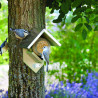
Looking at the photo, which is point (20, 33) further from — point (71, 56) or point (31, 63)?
point (71, 56)

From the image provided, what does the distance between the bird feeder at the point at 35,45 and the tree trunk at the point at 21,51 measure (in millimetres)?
82

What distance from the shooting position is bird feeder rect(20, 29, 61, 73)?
1488 millimetres

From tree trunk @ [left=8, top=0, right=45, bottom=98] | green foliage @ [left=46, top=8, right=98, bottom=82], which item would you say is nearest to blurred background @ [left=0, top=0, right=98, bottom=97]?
Result: green foliage @ [left=46, top=8, right=98, bottom=82]

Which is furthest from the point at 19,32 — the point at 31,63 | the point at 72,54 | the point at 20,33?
the point at 72,54

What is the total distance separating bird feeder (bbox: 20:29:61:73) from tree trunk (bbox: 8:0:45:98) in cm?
8

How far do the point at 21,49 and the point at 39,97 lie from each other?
0.49 metres

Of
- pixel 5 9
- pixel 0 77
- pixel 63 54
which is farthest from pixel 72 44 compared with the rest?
pixel 0 77

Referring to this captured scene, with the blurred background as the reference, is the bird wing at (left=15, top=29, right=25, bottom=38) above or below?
above

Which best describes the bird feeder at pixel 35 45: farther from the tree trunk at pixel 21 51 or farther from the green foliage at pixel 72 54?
the green foliage at pixel 72 54

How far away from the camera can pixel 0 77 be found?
5883 millimetres

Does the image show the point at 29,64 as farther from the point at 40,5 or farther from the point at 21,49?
the point at 40,5

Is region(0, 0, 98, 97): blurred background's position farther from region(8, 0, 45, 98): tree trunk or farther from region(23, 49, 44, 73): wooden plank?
region(23, 49, 44, 73): wooden plank

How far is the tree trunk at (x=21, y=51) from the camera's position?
66.1 inches

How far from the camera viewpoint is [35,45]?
1526mm
